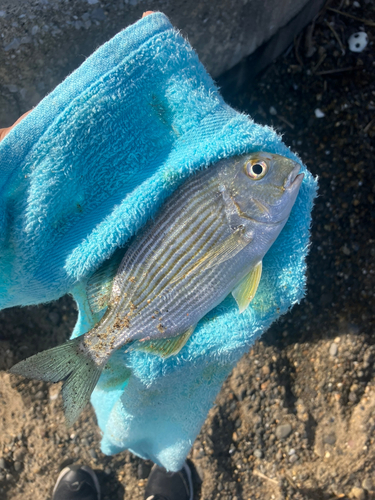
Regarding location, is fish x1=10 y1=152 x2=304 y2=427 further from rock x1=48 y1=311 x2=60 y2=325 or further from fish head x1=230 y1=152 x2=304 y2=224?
rock x1=48 y1=311 x2=60 y2=325

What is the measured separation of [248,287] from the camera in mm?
1402

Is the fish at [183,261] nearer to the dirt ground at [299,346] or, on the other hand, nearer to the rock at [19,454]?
the dirt ground at [299,346]

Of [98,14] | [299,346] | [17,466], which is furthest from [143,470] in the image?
[98,14]

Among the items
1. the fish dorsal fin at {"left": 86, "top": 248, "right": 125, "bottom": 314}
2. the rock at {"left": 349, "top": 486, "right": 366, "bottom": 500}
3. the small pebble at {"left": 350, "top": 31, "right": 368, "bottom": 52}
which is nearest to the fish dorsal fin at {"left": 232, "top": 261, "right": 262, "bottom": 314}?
the fish dorsal fin at {"left": 86, "top": 248, "right": 125, "bottom": 314}

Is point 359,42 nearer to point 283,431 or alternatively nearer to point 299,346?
point 299,346

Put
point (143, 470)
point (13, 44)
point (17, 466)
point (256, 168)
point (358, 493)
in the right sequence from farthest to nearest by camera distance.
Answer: point (143, 470) → point (17, 466) → point (358, 493) → point (13, 44) → point (256, 168)

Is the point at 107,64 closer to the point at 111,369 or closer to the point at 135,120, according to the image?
the point at 135,120

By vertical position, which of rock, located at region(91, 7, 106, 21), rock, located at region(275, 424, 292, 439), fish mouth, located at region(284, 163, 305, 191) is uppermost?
rock, located at region(91, 7, 106, 21)

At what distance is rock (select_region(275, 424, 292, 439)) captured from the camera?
7.74 ft

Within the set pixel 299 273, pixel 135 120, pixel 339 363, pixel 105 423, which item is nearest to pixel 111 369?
pixel 105 423

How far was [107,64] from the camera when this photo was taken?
1.26 m

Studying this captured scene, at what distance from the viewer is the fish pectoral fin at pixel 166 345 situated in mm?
1421

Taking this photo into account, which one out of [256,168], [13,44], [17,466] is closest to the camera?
[256,168]

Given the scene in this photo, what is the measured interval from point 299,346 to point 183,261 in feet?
4.80
